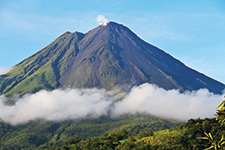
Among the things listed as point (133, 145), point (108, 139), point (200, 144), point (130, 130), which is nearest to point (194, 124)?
point (200, 144)

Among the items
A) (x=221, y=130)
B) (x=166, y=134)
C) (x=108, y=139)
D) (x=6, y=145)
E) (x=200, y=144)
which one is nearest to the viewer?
(x=200, y=144)

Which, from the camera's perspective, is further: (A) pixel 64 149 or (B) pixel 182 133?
(A) pixel 64 149

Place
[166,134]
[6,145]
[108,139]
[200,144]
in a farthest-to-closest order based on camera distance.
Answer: [6,145] < [108,139] < [166,134] < [200,144]

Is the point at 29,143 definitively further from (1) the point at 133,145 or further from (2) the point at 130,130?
(1) the point at 133,145

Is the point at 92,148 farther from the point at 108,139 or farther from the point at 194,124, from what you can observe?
the point at 194,124

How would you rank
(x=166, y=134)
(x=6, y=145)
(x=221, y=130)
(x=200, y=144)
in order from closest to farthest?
(x=200, y=144), (x=221, y=130), (x=166, y=134), (x=6, y=145)

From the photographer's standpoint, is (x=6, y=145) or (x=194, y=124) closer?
(x=194, y=124)

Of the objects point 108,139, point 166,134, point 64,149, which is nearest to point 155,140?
point 166,134

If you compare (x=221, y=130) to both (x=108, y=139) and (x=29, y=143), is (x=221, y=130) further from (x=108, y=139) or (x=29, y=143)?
(x=29, y=143)
